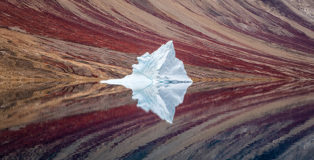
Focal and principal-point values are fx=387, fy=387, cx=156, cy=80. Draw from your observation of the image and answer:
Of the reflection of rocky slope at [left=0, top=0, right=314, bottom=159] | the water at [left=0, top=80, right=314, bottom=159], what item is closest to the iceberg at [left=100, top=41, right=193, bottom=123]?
the reflection of rocky slope at [left=0, top=0, right=314, bottom=159]

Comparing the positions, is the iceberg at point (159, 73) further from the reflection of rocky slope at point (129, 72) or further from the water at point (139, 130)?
the water at point (139, 130)

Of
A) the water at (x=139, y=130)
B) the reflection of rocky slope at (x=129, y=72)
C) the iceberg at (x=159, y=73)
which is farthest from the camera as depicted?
the iceberg at (x=159, y=73)

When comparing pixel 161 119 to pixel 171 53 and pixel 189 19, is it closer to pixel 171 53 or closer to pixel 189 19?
pixel 171 53

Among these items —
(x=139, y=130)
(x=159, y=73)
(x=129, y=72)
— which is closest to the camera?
(x=139, y=130)

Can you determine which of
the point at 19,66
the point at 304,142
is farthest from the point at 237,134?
the point at 19,66

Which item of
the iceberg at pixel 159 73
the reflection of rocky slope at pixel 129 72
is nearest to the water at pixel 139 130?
the reflection of rocky slope at pixel 129 72

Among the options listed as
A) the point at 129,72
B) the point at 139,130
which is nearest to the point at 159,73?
the point at 129,72

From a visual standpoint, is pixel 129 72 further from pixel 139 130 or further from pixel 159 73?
pixel 139 130

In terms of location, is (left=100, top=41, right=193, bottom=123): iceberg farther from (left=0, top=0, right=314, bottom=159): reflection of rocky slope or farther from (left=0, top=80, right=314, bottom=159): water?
(left=0, top=80, right=314, bottom=159): water
